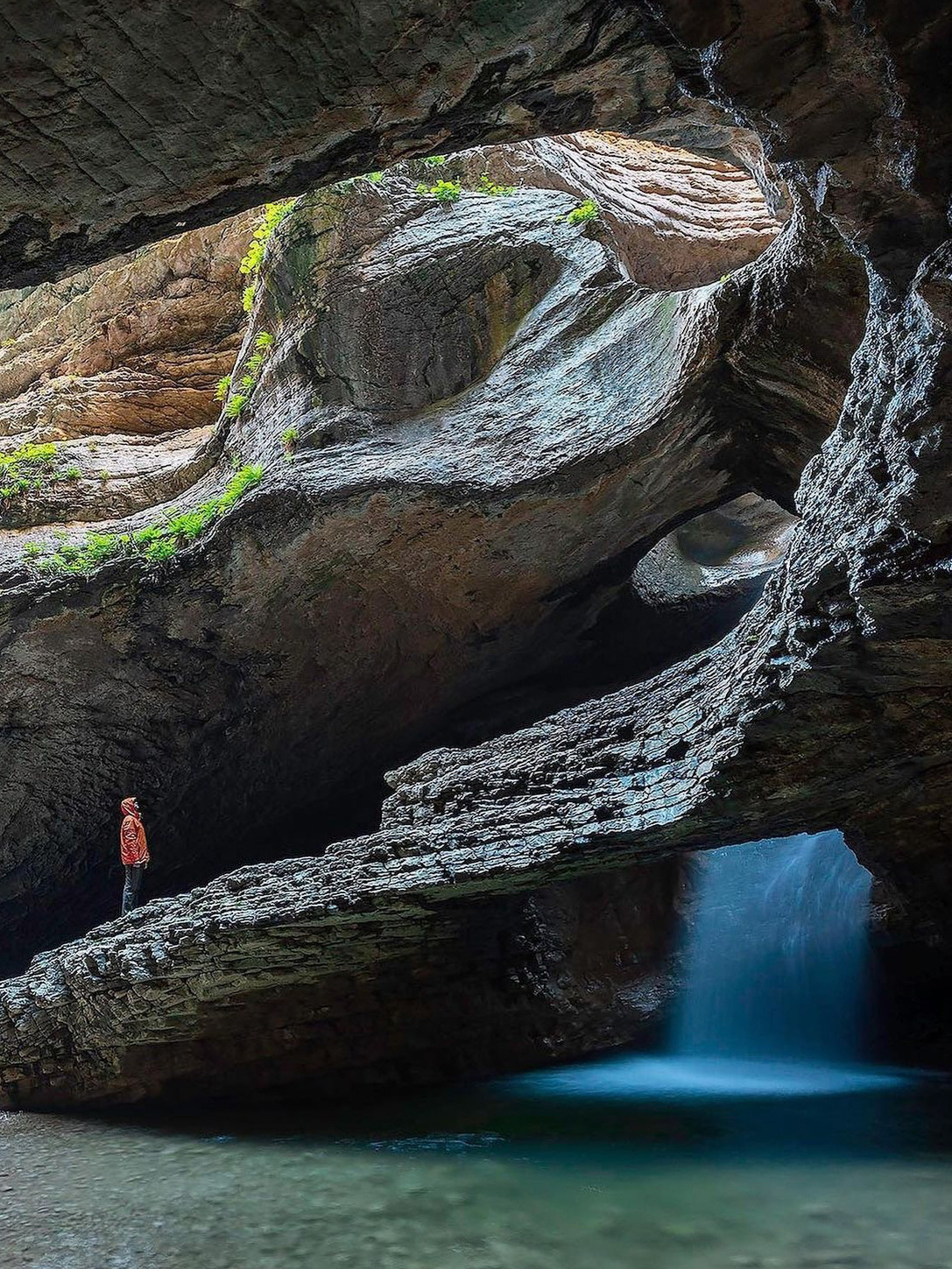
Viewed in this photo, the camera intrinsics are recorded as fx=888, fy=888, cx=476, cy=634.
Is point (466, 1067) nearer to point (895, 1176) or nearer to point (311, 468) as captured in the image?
point (895, 1176)

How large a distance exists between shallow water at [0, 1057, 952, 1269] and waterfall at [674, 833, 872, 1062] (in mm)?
1551

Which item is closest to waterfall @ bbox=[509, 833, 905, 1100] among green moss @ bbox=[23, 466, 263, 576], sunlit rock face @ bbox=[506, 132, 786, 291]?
green moss @ bbox=[23, 466, 263, 576]

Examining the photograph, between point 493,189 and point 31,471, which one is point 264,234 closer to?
point 493,189

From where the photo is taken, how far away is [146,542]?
880 centimetres

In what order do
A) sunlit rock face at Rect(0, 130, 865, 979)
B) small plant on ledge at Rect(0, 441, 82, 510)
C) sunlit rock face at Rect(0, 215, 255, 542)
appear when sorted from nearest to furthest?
sunlit rock face at Rect(0, 130, 865, 979), small plant on ledge at Rect(0, 441, 82, 510), sunlit rock face at Rect(0, 215, 255, 542)

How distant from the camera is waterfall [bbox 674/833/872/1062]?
8.31 m

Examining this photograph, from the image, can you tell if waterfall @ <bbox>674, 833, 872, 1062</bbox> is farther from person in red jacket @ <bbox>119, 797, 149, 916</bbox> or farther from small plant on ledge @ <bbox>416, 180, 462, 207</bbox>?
small plant on ledge @ <bbox>416, 180, 462, 207</bbox>

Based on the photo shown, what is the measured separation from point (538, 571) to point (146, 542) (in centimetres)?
389

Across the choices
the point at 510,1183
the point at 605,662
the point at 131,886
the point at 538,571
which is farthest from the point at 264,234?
the point at 510,1183

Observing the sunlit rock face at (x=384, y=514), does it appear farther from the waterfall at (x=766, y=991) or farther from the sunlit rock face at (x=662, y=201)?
the waterfall at (x=766, y=991)

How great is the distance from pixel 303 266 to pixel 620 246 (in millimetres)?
3199

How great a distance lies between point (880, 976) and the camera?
323 inches

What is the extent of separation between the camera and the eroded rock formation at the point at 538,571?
2688 millimetres

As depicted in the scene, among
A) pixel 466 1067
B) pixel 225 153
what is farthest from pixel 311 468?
pixel 225 153
